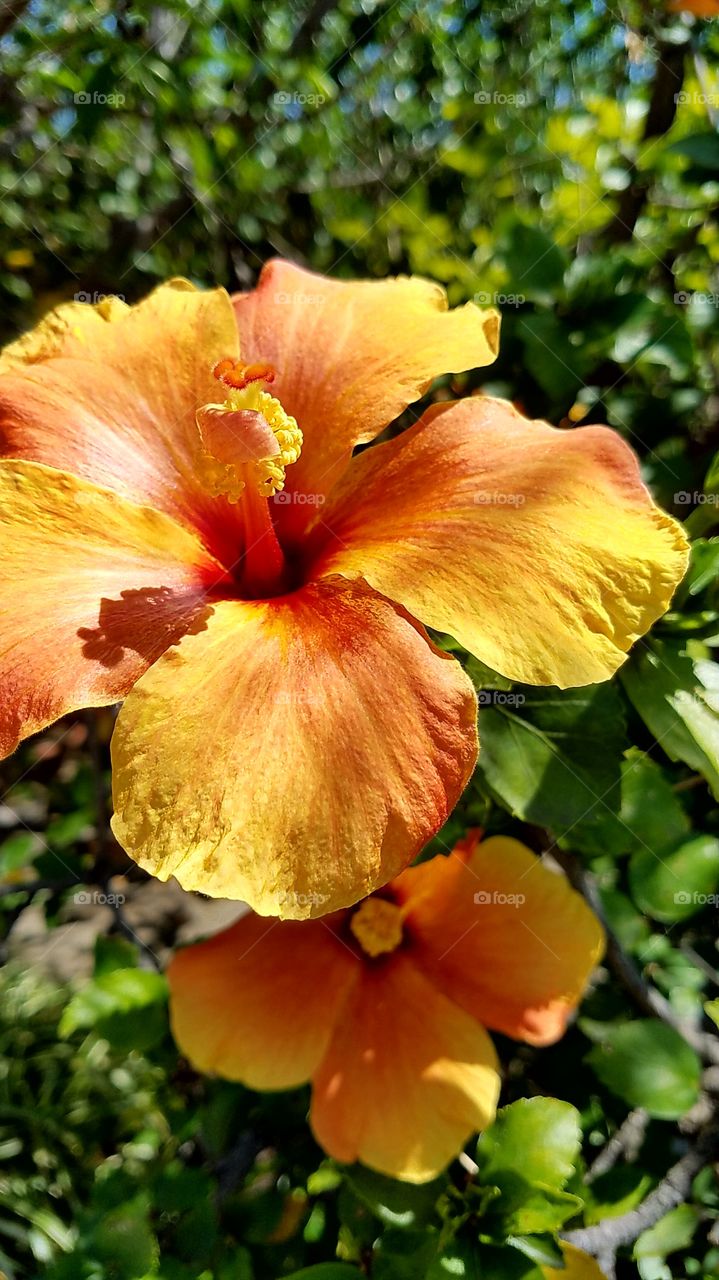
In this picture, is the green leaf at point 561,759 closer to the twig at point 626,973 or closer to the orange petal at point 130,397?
the twig at point 626,973

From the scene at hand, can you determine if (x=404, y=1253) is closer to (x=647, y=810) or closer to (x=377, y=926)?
(x=377, y=926)

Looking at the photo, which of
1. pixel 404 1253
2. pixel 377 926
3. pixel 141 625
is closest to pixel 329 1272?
pixel 404 1253

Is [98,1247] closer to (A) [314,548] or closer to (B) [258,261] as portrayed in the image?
(A) [314,548]

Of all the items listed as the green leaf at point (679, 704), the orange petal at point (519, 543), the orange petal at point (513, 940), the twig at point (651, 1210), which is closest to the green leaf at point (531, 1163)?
the orange petal at point (513, 940)

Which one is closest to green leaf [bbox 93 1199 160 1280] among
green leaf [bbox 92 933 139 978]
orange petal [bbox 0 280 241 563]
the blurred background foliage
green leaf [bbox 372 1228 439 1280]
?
the blurred background foliage

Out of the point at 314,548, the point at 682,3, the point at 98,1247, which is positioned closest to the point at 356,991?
the point at 98,1247
